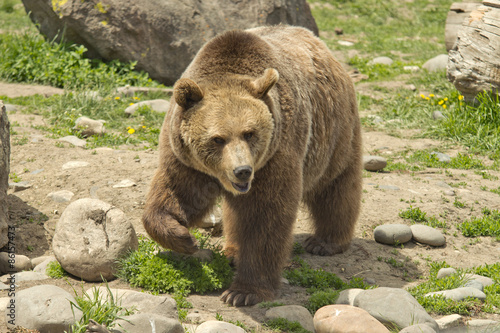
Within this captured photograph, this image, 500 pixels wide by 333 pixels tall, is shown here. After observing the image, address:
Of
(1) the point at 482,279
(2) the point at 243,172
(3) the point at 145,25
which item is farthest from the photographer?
(3) the point at 145,25

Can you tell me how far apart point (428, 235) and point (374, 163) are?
1.71 m

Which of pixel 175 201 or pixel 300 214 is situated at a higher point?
pixel 175 201

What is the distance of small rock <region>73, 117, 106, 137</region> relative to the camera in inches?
290

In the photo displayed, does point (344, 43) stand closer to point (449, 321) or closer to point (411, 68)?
point (411, 68)

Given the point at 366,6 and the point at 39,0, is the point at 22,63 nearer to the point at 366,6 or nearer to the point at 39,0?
the point at 39,0

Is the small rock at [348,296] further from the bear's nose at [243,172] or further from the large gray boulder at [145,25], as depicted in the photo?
the large gray boulder at [145,25]

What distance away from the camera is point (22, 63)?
29.8 ft

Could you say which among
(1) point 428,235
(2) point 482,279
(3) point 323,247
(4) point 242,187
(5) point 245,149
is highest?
(5) point 245,149

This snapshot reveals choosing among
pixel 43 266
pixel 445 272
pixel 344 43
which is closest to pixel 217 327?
pixel 43 266

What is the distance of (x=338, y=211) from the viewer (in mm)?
5621

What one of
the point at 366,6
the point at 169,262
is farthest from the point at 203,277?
the point at 366,6

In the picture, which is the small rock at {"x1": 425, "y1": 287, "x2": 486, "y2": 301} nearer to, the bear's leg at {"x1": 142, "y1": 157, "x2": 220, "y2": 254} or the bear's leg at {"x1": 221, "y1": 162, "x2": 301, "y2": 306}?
the bear's leg at {"x1": 221, "y1": 162, "x2": 301, "y2": 306}

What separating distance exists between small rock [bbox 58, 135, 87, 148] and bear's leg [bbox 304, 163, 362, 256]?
3.03m

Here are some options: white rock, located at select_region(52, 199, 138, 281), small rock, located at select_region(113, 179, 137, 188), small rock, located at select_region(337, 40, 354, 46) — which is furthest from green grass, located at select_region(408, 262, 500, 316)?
small rock, located at select_region(337, 40, 354, 46)
